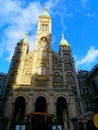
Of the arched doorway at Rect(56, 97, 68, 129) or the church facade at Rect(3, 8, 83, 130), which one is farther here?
the arched doorway at Rect(56, 97, 68, 129)

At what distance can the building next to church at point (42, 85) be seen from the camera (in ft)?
78.6

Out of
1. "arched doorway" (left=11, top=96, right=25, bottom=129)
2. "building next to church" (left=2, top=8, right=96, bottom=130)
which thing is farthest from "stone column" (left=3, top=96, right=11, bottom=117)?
"arched doorway" (left=11, top=96, right=25, bottom=129)

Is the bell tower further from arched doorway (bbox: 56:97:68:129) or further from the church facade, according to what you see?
arched doorway (bbox: 56:97:68:129)

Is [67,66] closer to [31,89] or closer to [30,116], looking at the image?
[31,89]

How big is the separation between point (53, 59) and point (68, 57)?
12.2 feet

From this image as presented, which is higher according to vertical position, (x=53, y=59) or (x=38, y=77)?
(x=53, y=59)

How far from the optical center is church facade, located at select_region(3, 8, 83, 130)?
24109 millimetres

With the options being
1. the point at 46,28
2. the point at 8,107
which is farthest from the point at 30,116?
the point at 46,28

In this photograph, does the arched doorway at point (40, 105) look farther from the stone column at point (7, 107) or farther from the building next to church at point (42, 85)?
the stone column at point (7, 107)

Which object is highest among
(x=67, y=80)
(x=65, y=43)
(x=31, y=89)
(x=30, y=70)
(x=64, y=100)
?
(x=65, y=43)

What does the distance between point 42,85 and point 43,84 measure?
A: 34 centimetres

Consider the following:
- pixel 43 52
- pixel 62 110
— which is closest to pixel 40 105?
pixel 62 110

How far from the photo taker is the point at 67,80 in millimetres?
29000

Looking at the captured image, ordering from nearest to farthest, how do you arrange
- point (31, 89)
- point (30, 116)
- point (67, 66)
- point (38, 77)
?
point (30, 116)
point (31, 89)
point (38, 77)
point (67, 66)
